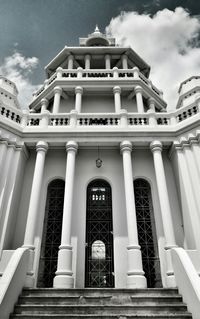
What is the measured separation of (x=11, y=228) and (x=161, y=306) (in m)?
6.17

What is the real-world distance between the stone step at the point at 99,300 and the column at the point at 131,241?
4.31 feet

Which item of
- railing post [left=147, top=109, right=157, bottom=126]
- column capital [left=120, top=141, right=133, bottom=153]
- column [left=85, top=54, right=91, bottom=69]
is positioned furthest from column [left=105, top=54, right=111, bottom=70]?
column capital [left=120, top=141, right=133, bottom=153]

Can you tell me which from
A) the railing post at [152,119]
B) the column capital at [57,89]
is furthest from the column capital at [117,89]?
the railing post at [152,119]

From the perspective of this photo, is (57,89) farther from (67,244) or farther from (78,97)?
(67,244)

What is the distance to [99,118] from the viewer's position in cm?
1112

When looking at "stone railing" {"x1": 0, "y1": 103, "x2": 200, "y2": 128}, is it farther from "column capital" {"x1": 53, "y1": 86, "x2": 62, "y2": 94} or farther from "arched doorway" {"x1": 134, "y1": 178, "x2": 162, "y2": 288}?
"column capital" {"x1": 53, "y1": 86, "x2": 62, "y2": 94}

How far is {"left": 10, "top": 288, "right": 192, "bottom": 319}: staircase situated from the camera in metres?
5.52

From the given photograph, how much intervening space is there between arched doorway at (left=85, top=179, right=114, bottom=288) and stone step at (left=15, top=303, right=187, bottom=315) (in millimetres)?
3302

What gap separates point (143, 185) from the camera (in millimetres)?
11008

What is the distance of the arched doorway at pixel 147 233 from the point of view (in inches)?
361

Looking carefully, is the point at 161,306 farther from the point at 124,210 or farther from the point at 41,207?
the point at 41,207

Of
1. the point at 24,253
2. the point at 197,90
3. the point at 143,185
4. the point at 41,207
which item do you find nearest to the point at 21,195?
the point at 41,207

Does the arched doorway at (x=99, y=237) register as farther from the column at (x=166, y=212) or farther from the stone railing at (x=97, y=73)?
the stone railing at (x=97, y=73)

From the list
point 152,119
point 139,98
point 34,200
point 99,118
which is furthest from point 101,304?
point 139,98
